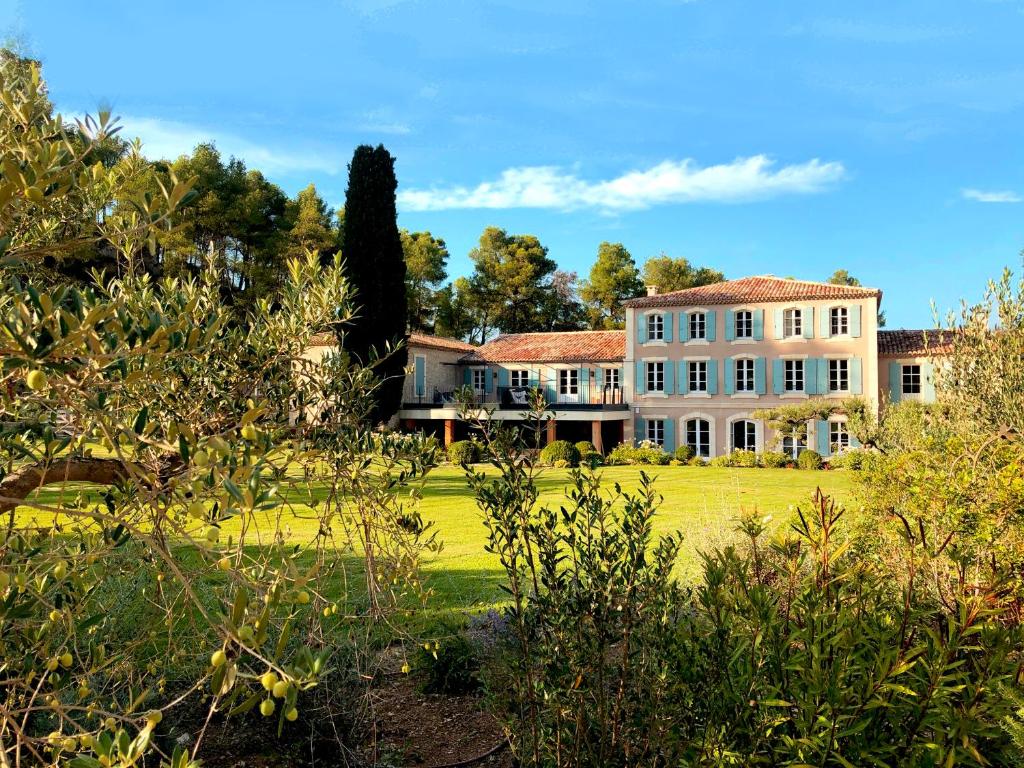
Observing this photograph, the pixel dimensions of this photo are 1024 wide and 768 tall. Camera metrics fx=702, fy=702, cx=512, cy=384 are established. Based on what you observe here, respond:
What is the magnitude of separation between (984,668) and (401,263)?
78.8 feet

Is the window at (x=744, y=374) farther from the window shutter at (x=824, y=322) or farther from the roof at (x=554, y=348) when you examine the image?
the roof at (x=554, y=348)

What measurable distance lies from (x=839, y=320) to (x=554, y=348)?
11.7m

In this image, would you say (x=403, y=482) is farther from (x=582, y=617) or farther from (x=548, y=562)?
(x=582, y=617)

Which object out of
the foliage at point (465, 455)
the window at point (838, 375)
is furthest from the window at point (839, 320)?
the foliage at point (465, 455)

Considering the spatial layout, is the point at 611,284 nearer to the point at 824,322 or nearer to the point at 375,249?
the point at 824,322

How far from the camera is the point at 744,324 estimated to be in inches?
1091

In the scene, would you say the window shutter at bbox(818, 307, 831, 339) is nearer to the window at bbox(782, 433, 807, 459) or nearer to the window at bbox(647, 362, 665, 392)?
the window at bbox(782, 433, 807, 459)

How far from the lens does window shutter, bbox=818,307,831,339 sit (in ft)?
86.6

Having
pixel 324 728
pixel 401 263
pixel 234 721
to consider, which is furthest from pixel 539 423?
pixel 401 263

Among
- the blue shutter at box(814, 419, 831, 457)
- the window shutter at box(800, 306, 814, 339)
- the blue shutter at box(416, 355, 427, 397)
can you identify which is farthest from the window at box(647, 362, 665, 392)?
the blue shutter at box(416, 355, 427, 397)

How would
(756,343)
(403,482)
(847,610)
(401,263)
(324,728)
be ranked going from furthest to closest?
1. (756,343)
2. (401,263)
3. (324,728)
4. (403,482)
5. (847,610)

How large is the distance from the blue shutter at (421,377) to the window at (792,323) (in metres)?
14.6

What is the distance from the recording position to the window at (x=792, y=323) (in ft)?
88.0

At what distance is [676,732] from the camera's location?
2676mm
